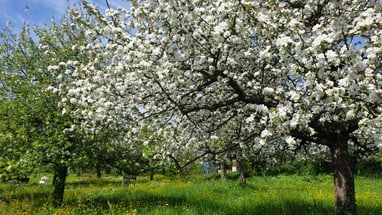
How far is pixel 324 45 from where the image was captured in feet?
15.1

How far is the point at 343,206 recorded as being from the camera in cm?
812

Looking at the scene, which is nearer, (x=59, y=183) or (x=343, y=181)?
(x=343, y=181)

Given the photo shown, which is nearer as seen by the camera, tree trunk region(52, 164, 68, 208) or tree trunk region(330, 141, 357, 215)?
tree trunk region(330, 141, 357, 215)

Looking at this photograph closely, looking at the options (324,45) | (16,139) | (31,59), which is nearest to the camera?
(324,45)

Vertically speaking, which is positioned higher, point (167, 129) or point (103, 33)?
point (103, 33)

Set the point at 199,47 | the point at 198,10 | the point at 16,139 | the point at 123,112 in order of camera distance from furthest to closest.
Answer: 1. the point at 16,139
2. the point at 123,112
3. the point at 199,47
4. the point at 198,10

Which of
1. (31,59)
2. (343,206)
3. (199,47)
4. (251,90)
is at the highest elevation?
(31,59)

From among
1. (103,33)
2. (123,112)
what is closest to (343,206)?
(123,112)

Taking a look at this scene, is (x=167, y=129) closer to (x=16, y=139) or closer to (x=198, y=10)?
(x=198, y=10)

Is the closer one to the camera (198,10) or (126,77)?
(198,10)

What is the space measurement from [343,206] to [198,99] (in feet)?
15.2

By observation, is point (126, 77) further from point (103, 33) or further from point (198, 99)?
point (198, 99)

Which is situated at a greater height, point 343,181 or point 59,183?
point 343,181

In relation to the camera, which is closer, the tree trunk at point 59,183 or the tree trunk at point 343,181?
the tree trunk at point 343,181
